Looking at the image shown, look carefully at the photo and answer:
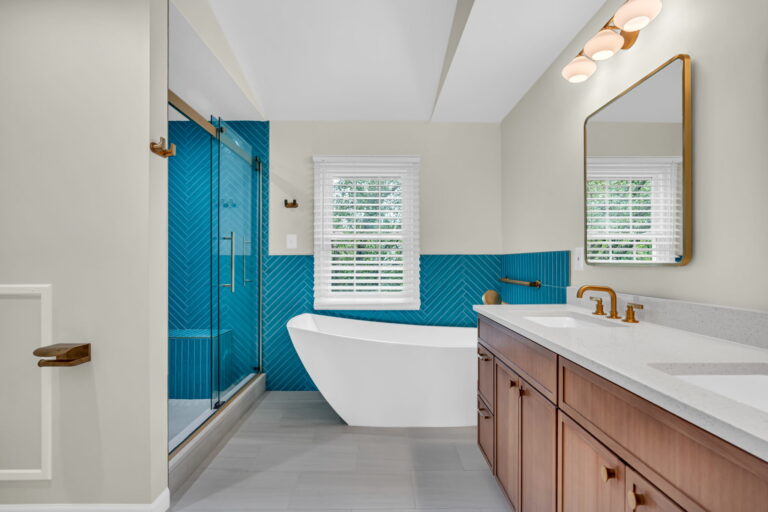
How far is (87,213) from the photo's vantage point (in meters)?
1.67

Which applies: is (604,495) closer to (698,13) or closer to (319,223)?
(698,13)

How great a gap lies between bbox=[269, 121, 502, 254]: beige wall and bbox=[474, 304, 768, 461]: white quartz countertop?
1.96 meters

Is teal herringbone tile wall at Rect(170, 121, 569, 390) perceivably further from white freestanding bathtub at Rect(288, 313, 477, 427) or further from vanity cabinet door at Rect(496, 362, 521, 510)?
vanity cabinet door at Rect(496, 362, 521, 510)

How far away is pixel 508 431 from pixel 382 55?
2551mm

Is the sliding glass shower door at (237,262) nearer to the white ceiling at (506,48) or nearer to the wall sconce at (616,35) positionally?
the white ceiling at (506,48)

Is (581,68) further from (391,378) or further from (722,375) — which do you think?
(391,378)

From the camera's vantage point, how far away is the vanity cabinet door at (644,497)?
761 millimetres

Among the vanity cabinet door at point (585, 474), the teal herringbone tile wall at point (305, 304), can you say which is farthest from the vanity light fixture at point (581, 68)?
the teal herringbone tile wall at point (305, 304)

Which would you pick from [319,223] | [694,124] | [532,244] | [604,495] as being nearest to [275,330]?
[319,223]

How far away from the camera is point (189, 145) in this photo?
9.05 ft

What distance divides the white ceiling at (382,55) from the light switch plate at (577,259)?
45.7 inches

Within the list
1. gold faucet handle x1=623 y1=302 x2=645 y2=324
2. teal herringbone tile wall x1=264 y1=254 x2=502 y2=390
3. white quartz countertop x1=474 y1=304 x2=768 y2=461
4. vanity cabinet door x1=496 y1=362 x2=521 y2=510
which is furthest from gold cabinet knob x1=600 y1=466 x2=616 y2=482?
teal herringbone tile wall x1=264 y1=254 x2=502 y2=390

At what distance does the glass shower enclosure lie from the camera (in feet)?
8.57

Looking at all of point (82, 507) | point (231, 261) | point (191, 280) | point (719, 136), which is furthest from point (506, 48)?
point (82, 507)
